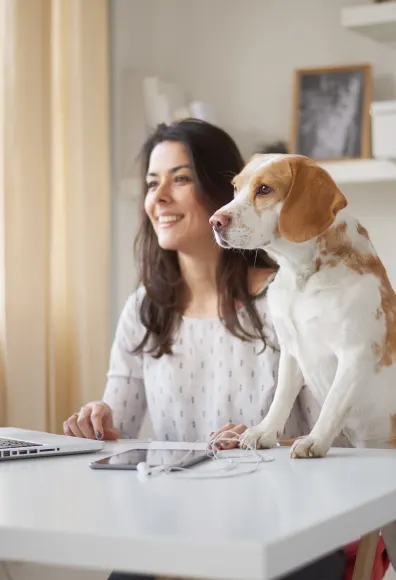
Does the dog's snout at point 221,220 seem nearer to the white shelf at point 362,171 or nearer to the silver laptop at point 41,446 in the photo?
the silver laptop at point 41,446

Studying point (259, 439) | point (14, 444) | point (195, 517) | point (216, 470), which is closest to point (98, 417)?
point (14, 444)

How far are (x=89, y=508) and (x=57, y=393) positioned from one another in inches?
61.0

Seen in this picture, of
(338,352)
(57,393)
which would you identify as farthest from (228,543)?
(57,393)

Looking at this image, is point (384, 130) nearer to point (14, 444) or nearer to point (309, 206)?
point (309, 206)

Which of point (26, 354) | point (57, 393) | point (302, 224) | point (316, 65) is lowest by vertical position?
point (57, 393)

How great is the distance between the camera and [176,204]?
5.31ft

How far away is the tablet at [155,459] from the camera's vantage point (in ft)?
3.21

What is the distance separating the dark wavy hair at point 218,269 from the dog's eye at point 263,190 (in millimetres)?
559

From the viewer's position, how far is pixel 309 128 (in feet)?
7.84

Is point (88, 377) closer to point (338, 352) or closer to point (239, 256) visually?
point (239, 256)

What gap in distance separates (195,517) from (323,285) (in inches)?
16.8

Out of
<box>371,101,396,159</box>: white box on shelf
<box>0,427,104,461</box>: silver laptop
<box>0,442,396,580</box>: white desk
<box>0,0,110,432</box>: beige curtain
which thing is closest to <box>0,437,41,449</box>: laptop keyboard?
<box>0,427,104,461</box>: silver laptop

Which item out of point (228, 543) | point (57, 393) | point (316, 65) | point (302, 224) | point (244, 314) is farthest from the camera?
point (316, 65)

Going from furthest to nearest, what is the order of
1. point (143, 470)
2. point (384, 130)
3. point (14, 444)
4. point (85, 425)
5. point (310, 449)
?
point (384, 130), point (85, 425), point (14, 444), point (310, 449), point (143, 470)
